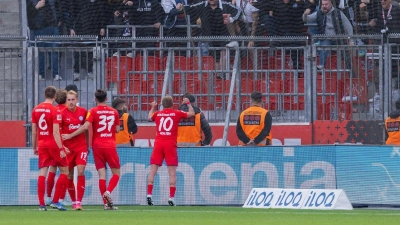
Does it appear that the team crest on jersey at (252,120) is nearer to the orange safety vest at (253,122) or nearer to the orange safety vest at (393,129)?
the orange safety vest at (253,122)

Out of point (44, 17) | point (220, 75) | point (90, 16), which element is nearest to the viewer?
point (220, 75)

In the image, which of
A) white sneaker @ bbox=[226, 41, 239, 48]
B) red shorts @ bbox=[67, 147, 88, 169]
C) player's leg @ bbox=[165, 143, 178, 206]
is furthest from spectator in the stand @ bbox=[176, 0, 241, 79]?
red shorts @ bbox=[67, 147, 88, 169]

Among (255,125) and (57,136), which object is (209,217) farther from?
(255,125)

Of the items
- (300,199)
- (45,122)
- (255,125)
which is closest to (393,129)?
(255,125)

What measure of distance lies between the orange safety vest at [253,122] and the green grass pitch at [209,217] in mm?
2764

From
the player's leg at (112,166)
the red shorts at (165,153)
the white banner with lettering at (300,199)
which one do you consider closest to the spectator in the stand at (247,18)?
the red shorts at (165,153)

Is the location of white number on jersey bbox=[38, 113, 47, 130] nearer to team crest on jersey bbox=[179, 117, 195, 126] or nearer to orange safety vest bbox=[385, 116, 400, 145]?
team crest on jersey bbox=[179, 117, 195, 126]

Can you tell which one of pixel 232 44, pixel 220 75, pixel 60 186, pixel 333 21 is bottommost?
pixel 60 186

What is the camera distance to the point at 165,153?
1631 centimetres

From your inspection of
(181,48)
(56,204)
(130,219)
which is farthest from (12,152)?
(130,219)

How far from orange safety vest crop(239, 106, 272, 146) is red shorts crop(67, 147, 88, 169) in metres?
3.87

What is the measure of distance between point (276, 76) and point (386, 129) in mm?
2552

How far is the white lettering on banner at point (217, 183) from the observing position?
55.3 ft

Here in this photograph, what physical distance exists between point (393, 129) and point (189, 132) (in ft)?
13.0
